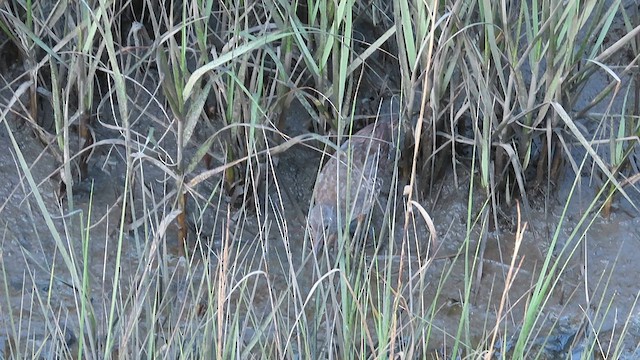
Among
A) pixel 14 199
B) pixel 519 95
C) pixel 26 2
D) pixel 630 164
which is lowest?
pixel 14 199

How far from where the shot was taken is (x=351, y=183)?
2764mm

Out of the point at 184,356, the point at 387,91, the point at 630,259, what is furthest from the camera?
the point at 387,91

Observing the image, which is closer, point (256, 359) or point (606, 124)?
point (256, 359)

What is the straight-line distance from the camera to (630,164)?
2816 mm

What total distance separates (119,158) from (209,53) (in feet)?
1.38

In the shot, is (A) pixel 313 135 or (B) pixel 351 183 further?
(B) pixel 351 183

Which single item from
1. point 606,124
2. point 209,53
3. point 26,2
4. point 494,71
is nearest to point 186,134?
point 209,53

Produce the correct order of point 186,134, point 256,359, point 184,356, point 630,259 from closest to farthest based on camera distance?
point 184,356
point 256,359
point 186,134
point 630,259

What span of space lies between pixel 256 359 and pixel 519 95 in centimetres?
100

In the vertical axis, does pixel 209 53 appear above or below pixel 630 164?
above

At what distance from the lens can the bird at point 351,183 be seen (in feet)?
8.30

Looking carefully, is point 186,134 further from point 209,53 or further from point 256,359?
point 256,359

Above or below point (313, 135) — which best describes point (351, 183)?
below

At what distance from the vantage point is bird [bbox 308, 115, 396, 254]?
8.30 feet
